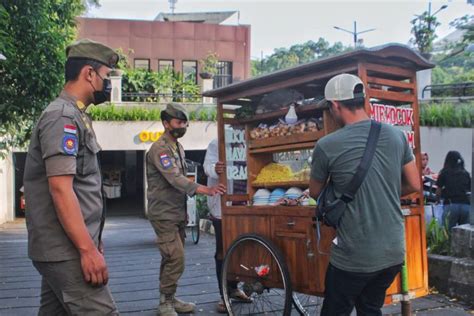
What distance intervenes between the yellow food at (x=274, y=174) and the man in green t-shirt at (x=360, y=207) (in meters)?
1.53

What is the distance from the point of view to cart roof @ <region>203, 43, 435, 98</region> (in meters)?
3.76

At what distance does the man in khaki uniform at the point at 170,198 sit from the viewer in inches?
195

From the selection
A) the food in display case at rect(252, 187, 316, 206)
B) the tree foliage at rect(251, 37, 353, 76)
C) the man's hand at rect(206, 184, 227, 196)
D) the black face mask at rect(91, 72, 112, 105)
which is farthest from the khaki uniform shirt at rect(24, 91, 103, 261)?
the tree foliage at rect(251, 37, 353, 76)

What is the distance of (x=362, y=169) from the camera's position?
295cm

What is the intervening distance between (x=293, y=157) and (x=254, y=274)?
1.09 metres

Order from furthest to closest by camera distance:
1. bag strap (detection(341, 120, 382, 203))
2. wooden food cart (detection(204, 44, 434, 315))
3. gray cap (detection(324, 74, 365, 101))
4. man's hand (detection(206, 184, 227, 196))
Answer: man's hand (detection(206, 184, 227, 196)) < wooden food cart (detection(204, 44, 434, 315)) < gray cap (detection(324, 74, 365, 101)) < bag strap (detection(341, 120, 382, 203))

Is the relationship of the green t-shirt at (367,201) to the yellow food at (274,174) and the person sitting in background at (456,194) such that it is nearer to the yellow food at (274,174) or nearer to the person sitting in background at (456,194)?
the yellow food at (274,174)

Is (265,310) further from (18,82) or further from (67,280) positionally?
(18,82)

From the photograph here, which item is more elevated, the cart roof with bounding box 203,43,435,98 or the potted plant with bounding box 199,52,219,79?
the potted plant with bounding box 199,52,219,79

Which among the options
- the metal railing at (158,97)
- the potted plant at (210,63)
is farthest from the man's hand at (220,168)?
the potted plant at (210,63)

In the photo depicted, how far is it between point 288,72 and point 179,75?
16.2 m

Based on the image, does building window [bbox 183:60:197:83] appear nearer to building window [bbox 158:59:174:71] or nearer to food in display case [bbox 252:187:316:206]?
building window [bbox 158:59:174:71]

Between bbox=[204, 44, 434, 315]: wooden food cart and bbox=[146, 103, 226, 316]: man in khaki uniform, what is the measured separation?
39 cm

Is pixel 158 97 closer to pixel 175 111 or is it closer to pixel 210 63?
pixel 210 63
